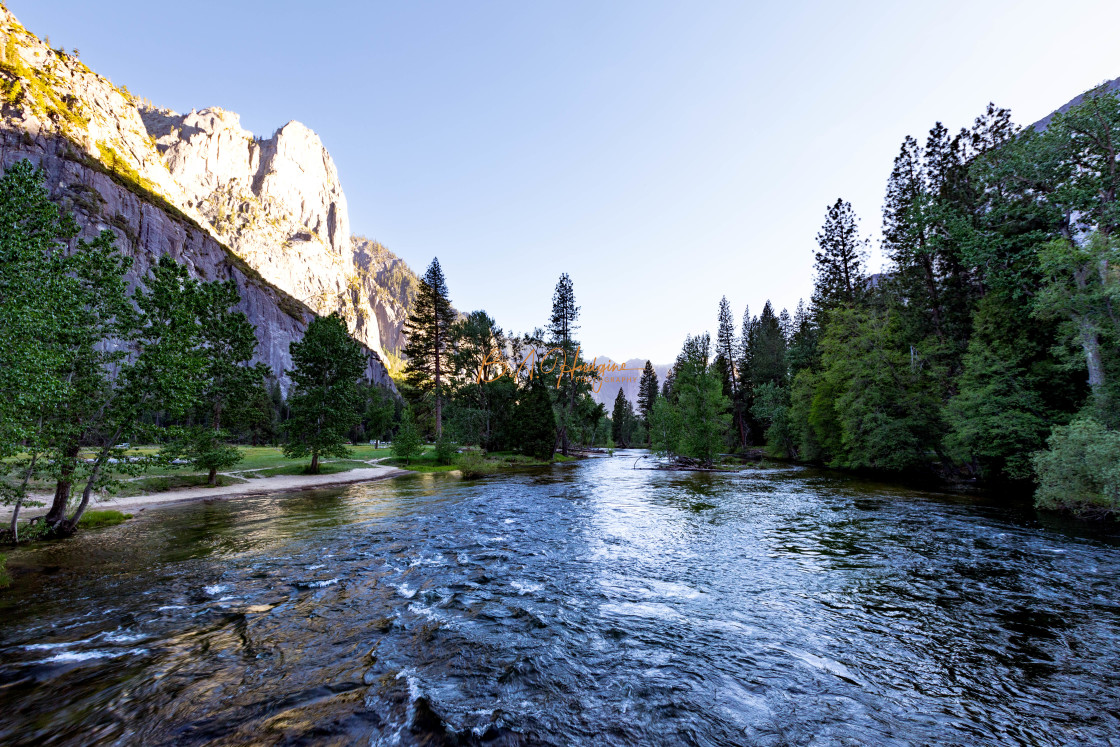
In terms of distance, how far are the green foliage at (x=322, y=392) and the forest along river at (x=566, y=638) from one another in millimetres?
18726

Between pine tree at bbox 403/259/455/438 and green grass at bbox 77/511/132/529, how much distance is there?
1370 inches

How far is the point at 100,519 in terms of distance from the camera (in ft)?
49.8

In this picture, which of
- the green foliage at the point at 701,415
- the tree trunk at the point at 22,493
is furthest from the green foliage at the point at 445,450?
the tree trunk at the point at 22,493

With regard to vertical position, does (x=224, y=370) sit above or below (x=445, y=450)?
above

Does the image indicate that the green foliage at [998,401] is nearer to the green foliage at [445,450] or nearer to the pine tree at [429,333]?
the green foliage at [445,450]

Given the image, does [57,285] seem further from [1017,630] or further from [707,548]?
[1017,630]

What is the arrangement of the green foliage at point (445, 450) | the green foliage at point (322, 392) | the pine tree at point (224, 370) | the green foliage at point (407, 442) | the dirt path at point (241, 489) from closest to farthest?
the dirt path at point (241, 489), the pine tree at point (224, 370), the green foliage at point (322, 392), the green foliage at point (445, 450), the green foliage at point (407, 442)

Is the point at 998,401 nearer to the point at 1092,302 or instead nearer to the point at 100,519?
the point at 1092,302

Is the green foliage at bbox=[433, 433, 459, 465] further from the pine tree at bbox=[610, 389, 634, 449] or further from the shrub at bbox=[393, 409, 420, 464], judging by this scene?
the pine tree at bbox=[610, 389, 634, 449]

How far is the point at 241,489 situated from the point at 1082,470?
1501 inches

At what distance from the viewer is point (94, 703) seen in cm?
493

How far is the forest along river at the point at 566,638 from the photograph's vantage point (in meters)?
4.66

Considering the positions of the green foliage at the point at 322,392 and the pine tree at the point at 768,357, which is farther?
the pine tree at the point at 768,357

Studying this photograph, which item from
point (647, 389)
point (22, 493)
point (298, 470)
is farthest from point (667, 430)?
point (647, 389)
